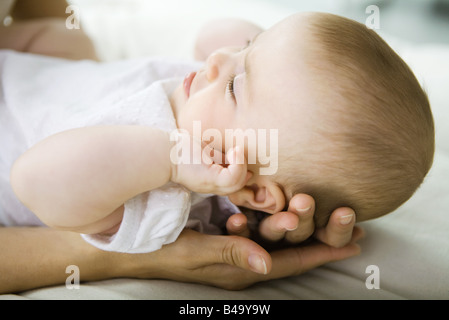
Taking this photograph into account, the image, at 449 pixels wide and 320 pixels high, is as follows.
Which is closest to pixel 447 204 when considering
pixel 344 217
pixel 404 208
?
pixel 404 208

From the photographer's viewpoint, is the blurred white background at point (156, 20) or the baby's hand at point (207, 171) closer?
the baby's hand at point (207, 171)

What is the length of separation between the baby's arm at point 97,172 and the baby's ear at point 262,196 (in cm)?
10

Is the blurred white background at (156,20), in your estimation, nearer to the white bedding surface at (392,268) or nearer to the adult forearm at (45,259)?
the white bedding surface at (392,268)

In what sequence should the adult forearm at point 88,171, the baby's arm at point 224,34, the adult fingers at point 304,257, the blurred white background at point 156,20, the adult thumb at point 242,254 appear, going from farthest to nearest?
the blurred white background at point 156,20 < the baby's arm at point 224,34 < the adult fingers at point 304,257 < the adult thumb at point 242,254 < the adult forearm at point 88,171

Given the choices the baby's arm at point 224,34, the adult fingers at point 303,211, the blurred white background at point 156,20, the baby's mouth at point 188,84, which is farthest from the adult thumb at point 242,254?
the blurred white background at point 156,20

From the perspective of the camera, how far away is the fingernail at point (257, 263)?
748 mm

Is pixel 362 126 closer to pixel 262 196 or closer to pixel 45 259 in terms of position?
pixel 262 196

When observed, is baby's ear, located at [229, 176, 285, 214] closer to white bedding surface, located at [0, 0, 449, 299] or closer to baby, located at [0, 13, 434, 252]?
baby, located at [0, 13, 434, 252]

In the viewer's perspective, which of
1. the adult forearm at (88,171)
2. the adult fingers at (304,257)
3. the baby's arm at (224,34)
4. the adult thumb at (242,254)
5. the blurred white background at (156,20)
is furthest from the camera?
the blurred white background at (156,20)

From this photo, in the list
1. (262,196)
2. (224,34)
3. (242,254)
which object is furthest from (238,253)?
(224,34)

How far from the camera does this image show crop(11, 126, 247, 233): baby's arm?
25.7 inches

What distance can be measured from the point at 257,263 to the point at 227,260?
8cm

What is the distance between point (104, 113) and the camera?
0.84 metres

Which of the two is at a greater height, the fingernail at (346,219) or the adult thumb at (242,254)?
the fingernail at (346,219)
